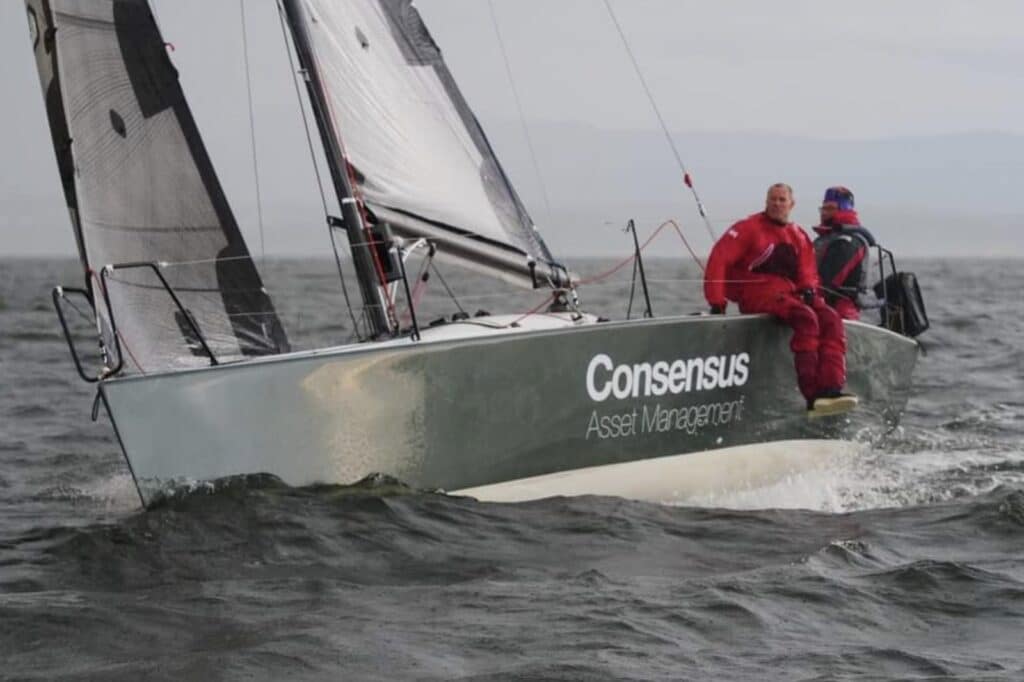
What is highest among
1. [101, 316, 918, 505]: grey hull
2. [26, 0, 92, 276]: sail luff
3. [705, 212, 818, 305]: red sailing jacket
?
[26, 0, 92, 276]: sail luff

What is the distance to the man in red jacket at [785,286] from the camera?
8273 millimetres

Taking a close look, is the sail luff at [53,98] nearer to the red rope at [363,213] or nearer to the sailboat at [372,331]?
the sailboat at [372,331]

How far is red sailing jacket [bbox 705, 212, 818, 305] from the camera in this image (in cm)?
846

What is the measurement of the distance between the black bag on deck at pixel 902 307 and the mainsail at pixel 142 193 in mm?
3686

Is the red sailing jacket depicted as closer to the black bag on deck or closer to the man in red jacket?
the man in red jacket

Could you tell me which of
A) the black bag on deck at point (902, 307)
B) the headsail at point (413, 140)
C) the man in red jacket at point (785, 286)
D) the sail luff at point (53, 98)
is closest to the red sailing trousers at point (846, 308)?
the black bag on deck at point (902, 307)

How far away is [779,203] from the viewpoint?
28.0 feet

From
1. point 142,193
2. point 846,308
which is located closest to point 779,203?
point 846,308

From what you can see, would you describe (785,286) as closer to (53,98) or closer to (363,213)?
(363,213)

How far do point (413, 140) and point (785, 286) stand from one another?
2015 millimetres

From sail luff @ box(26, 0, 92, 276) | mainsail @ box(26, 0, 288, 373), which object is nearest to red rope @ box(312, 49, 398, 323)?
mainsail @ box(26, 0, 288, 373)

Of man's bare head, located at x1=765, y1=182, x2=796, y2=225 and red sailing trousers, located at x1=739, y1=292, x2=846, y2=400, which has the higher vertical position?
man's bare head, located at x1=765, y1=182, x2=796, y2=225

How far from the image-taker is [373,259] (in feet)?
26.6

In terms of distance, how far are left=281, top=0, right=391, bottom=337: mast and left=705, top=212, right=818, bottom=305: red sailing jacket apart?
1.65 meters
